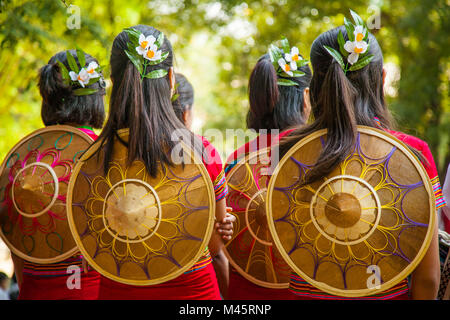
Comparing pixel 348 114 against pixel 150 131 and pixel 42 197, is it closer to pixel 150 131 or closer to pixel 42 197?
pixel 150 131

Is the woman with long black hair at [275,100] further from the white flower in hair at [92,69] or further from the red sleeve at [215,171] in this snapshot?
the white flower in hair at [92,69]

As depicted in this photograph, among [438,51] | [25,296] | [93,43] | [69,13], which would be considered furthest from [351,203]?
[438,51]

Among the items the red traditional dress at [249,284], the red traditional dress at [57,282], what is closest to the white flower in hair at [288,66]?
the red traditional dress at [249,284]

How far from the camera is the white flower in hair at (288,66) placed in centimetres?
273

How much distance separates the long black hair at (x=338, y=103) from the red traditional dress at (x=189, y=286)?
0.31 metres

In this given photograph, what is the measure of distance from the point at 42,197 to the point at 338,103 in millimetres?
1481

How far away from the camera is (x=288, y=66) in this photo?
9.02ft

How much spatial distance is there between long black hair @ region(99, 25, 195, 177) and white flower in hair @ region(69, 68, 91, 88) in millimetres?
537

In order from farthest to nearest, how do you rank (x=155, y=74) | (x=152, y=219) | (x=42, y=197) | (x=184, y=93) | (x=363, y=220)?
(x=184, y=93), (x=42, y=197), (x=155, y=74), (x=152, y=219), (x=363, y=220)

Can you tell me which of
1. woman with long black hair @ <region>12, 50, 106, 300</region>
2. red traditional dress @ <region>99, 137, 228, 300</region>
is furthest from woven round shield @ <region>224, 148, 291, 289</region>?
woman with long black hair @ <region>12, 50, 106, 300</region>

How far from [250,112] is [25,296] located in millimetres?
1626

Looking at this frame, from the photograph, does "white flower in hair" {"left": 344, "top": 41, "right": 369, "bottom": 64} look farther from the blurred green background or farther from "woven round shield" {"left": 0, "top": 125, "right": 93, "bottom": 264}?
the blurred green background

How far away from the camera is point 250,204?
255 centimetres

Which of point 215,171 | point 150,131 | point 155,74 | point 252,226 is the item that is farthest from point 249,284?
point 155,74
